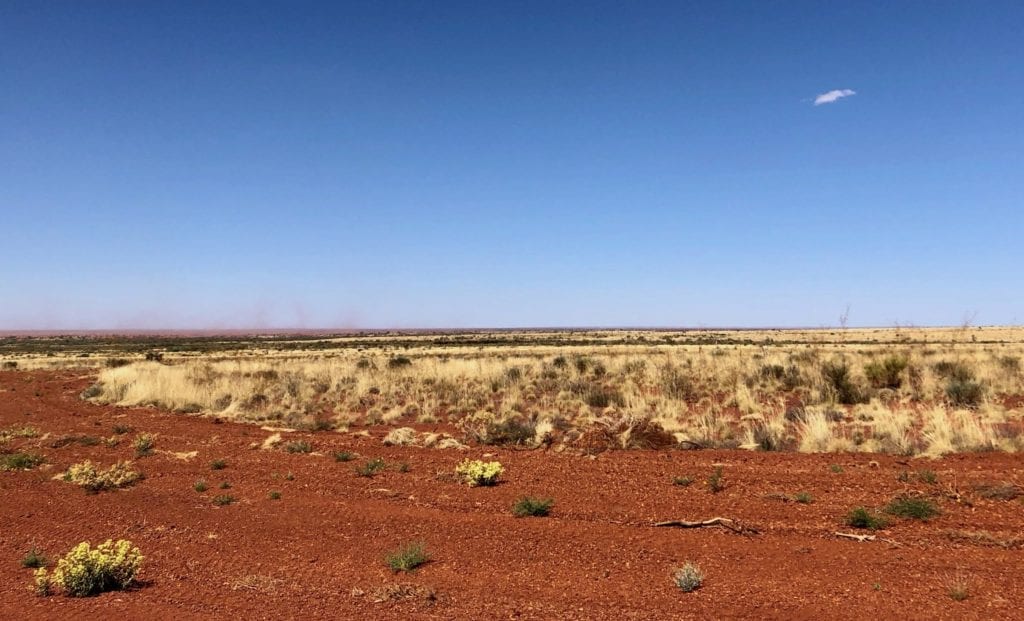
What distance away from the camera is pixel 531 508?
8.48m


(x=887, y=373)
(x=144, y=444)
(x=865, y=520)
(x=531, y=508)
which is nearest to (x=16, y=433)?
(x=144, y=444)

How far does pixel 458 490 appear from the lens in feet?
32.5

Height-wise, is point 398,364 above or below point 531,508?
above

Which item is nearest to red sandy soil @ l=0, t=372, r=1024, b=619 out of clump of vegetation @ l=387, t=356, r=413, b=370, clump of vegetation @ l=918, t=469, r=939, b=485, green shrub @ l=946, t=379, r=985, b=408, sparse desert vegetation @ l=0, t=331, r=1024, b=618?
sparse desert vegetation @ l=0, t=331, r=1024, b=618

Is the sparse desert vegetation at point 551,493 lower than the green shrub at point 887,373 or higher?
lower

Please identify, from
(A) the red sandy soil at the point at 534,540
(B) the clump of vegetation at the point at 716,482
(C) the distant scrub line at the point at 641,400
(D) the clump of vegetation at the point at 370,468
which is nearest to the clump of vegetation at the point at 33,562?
(A) the red sandy soil at the point at 534,540

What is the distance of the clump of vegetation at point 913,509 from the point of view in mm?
7590

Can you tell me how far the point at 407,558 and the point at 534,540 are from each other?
153 cm

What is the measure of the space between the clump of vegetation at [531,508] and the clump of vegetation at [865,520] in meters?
3.60

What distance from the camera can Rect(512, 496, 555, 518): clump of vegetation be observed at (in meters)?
8.43

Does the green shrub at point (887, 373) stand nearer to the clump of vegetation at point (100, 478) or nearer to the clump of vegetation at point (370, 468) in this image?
the clump of vegetation at point (370, 468)

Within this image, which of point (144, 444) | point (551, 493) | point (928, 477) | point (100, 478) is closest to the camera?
point (928, 477)

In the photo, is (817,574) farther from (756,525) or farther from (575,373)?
(575,373)

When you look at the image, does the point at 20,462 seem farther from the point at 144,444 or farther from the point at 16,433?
the point at 16,433
